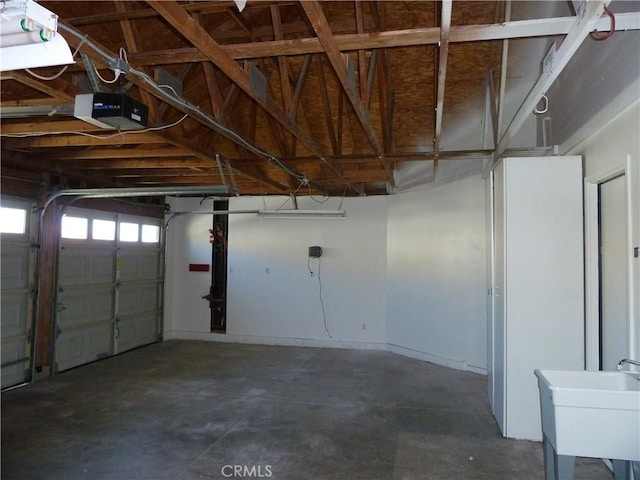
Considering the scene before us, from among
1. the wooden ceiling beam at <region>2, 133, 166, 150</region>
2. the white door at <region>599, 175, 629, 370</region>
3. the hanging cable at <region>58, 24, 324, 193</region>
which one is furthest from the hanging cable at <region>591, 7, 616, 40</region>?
the wooden ceiling beam at <region>2, 133, 166, 150</region>

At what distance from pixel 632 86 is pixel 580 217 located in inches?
45.5

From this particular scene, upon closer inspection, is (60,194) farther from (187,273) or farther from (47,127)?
(187,273)

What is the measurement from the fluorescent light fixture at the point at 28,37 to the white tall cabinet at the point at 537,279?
10.5ft

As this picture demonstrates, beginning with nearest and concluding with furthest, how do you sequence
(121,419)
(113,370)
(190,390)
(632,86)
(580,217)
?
(632,86) → (580,217) → (121,419) → (190,390) → (113,370)

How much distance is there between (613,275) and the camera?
3.06 m

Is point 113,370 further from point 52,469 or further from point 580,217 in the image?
point 580,217

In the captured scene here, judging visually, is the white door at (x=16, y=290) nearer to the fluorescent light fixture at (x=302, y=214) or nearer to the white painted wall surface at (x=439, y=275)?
the fluorescent light fixture at (x=302, y=214)

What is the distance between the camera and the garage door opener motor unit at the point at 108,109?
246 cm

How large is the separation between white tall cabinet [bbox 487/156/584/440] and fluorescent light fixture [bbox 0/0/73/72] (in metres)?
3.21

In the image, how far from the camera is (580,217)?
3.33 metres

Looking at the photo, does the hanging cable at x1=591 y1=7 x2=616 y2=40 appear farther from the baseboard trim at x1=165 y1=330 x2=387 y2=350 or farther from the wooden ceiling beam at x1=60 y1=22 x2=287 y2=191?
the baseboard trim at x1=165 y1=330 x2=387 y2=350

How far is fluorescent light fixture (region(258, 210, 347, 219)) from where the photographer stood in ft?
22.1

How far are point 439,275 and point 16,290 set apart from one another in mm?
5514

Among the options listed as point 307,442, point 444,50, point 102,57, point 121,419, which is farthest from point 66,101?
point 307,442
